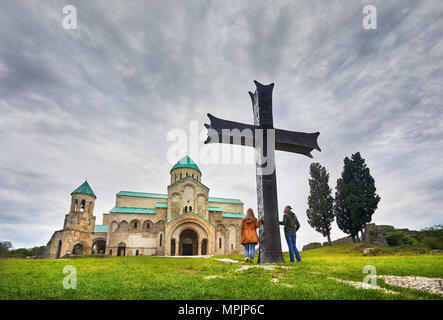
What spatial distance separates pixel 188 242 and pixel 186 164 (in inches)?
500

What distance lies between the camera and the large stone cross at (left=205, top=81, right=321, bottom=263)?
27.1ft

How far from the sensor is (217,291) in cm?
385

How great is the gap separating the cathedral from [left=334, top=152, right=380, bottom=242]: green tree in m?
16.1

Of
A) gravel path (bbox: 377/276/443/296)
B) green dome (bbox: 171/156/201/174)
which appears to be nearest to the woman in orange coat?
gravel path (bbox: 377/276/443/296)

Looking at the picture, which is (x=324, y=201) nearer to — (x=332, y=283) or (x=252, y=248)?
(x=252, y=248)

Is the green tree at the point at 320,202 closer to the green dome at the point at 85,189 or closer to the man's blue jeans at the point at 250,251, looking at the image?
the man's blue jeans at the point at 250,251

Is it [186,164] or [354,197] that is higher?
[186,164]

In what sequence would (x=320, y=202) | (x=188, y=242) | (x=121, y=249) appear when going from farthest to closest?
(x=188, y=242), (x=121, y=249), (x=320, y=202)

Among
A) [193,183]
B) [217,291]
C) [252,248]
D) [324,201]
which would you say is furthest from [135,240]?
[217,291]

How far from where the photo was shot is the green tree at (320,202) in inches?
1234

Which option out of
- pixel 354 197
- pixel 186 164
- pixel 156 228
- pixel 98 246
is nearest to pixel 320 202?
pixel 354 197

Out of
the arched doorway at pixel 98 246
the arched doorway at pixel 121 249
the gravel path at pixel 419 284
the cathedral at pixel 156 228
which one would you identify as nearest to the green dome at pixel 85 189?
the cathedral at pixel 156 228

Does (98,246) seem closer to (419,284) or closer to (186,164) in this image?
(186,164)

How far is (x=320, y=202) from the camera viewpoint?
31.8 m
